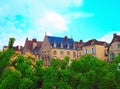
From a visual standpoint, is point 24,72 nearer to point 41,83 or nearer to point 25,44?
point 41,83

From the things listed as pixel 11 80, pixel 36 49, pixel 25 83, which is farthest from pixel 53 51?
pixel 25 83

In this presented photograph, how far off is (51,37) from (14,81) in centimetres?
5791

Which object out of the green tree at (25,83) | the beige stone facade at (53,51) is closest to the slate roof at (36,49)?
the beige stone facade at (53,51)

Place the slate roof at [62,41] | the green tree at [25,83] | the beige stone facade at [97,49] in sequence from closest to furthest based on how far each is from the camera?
the green tree at [25,83], the beige stone facade at [97,49], the slate roof at [62,41]

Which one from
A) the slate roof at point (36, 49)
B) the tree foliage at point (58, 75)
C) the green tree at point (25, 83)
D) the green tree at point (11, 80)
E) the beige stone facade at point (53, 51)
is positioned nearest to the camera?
the green tree at point (25, 83)

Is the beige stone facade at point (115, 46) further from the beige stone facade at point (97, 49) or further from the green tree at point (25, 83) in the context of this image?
the green tree at point (25, 83)

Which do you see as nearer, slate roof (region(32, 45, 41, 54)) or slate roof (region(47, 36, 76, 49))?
slate roof (region(47, 36, 76, 49))

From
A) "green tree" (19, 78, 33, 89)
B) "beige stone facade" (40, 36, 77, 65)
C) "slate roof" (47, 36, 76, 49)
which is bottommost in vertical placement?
"green tree" (19, 78, 33, 89)

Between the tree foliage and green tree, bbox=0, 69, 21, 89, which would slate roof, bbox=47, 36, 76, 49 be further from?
green tree, bbox=0, 69, 21, 89

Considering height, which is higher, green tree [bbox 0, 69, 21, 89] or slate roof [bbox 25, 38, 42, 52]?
slate roof [bbox 25, 38, 42, 52]

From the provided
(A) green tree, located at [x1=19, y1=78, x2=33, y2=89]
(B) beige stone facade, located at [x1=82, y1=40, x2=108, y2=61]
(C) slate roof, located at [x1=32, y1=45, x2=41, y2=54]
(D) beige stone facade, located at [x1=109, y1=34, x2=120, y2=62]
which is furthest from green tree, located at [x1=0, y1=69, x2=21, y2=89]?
(C) slate roof, located at [x1=32, y1=45, x2=41, y2=54]

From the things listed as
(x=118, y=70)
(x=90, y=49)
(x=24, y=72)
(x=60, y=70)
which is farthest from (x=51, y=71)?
(x=90, y=49)

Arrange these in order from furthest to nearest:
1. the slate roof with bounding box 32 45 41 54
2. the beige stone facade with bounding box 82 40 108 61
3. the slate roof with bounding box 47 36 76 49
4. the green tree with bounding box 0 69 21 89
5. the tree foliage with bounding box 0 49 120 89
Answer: the slate roof with bounding box 32 45 41 54, the slate roof with bounding box 47 36 76 49, the beige stone facade with bounding box 82 40 108 61, the tree foliage with bounding box 0 49 120 89, the green tree with bounding box 0 69 21 89

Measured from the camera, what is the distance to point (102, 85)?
27.8m
